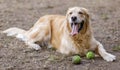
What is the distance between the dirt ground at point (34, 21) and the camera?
557 cm

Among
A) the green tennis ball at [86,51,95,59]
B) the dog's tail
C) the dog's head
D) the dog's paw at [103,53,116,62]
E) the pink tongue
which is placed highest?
the dog's head

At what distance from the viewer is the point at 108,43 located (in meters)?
6.67

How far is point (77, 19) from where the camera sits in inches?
228

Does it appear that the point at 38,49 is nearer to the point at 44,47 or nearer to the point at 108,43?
the point at 44,47

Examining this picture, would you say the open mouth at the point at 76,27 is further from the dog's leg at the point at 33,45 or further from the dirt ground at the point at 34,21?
the dog's leg at the point at 33,45

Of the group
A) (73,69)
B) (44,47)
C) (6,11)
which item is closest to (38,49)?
(44,47)

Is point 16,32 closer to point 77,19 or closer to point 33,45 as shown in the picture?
point 33,45

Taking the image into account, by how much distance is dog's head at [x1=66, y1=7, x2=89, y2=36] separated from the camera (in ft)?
19.0

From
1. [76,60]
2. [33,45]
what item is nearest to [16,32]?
[33,45]

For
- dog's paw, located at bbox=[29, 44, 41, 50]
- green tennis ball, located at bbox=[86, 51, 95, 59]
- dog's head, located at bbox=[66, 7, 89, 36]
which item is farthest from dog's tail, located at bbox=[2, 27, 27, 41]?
green tennis ball, located at bbox=[86, 51, 95, 59]

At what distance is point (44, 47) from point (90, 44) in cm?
99

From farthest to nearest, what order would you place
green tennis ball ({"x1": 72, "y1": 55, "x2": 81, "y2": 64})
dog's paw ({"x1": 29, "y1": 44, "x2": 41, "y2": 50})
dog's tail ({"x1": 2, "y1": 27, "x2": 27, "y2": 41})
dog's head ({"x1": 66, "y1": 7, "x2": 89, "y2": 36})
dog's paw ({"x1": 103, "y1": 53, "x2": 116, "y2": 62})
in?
dog's tail ({"x1": 2, "y1": 27, "x2": 27, "y2": 41}) → dog's paw ({"x1": 29, "y1": 44, "x2": 41, "y2": 50}) → dog's head ({"x1": 66, "y1": 7, "x2": 89, "y2": 36}) → dog's paw ({"x1": 103, "y1": 53, "x2": 116, "y2": 62}) → green tennis ball ({"x1": 72, "y1": 55, "x2": 81, "y2": 64})

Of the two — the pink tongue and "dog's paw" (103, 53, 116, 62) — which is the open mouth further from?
"dog's paw" (103, 53, 116, 62)

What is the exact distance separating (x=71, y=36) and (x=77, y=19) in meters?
0.34
